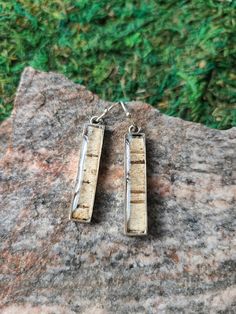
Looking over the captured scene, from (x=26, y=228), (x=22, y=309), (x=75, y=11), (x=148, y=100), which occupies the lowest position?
(x=22, y=309)

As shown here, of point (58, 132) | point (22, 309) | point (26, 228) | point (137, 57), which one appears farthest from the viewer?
point (137, 57)

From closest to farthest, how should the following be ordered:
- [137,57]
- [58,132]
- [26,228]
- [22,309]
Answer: [22,309] < [26,228] < [58,132] < [137,57]

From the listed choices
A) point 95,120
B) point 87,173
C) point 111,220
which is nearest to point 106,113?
point 95,120

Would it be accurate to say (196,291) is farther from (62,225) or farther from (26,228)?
(26,228)

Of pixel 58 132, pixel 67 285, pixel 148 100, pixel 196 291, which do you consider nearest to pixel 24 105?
pixel 58 132

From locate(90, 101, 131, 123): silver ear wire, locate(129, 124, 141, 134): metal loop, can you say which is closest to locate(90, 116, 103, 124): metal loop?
locate(90, 101, 131, 123): silver ear wire
